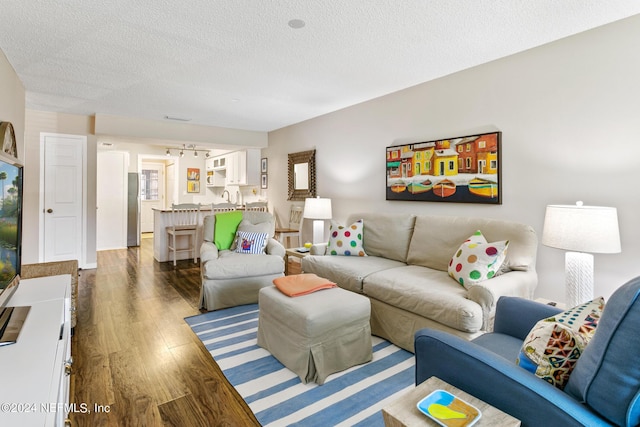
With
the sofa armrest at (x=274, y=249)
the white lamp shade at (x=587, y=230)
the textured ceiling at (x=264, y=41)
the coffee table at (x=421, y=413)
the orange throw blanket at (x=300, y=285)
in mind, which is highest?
the textured ceiling at (x=264, y=41)

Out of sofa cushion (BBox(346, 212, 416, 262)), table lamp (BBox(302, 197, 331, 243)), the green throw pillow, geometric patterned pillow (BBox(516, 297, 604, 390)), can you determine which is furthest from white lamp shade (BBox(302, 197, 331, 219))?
geometric patterned pillow (BBox(516, 297, 604, 390))

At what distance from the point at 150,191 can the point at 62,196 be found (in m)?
4.33

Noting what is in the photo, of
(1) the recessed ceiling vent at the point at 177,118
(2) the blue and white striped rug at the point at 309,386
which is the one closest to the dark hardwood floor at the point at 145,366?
(2) the blue and white striped rug at the point at 309,386

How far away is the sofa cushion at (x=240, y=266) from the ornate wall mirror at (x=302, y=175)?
1.70 m

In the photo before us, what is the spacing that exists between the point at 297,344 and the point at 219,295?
1.52 metres

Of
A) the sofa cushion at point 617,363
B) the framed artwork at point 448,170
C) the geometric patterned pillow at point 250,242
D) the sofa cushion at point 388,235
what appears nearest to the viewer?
the sofa cushion at point 617,363

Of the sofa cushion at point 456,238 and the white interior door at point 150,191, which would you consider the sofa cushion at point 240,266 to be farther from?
the white interior door at point 150,191

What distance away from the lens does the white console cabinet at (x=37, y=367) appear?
2.96 feet

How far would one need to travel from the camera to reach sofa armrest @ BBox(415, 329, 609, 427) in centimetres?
92

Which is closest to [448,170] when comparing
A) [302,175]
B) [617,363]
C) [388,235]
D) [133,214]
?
[388,235]

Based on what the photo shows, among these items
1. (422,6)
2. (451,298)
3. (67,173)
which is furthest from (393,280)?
(67,173)

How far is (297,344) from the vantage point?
7.00ft

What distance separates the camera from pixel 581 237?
1963mm

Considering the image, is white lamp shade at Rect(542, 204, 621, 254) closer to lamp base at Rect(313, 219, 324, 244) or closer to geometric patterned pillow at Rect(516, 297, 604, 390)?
geometric patterned pillow at Rect(516, 297, 604, 390)
